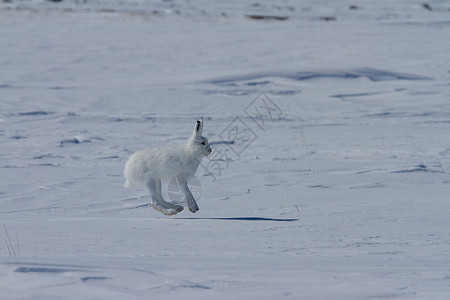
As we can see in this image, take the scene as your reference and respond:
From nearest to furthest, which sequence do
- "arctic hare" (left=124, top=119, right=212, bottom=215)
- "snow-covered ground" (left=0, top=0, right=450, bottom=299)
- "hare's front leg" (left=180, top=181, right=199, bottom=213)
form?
"snow-covered ground" (left=0, top=0, right=450, bottom=299) → "arctic hare" (left=124, top=119, right=212, bottom=215) → "hare's front leg" (left=180, top=181, right=199, bottom=213)

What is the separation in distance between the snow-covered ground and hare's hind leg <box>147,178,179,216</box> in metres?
0.11

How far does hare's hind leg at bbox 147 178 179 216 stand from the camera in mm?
3969

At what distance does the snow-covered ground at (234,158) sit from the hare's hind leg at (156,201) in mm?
111

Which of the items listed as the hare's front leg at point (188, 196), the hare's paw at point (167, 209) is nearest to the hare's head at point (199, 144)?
the hare's front leg at point (188, 196)

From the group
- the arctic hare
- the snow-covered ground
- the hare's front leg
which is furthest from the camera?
the hare's front leg

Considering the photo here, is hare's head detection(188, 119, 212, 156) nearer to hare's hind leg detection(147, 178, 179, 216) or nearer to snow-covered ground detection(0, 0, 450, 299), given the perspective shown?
hare's hind leg detection(147, 178, 179, 216)

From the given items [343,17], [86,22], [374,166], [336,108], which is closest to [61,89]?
[336,108]

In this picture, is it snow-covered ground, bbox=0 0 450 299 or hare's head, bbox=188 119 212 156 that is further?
hare's head, bbox=188 119 212 156

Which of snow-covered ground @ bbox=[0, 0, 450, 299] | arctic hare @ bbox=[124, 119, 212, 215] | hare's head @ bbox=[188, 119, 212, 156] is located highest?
hare's head @ bbox=[188, 119, 212, 156]

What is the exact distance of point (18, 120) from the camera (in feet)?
28.8

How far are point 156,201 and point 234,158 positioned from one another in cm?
270

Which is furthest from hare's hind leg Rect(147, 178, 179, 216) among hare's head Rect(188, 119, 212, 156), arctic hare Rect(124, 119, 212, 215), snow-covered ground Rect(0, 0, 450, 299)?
hare's head Rect(188, 119, 212, 156)

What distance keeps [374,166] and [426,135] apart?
1863 mm

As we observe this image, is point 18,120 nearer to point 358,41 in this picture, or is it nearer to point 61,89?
point 61,89
